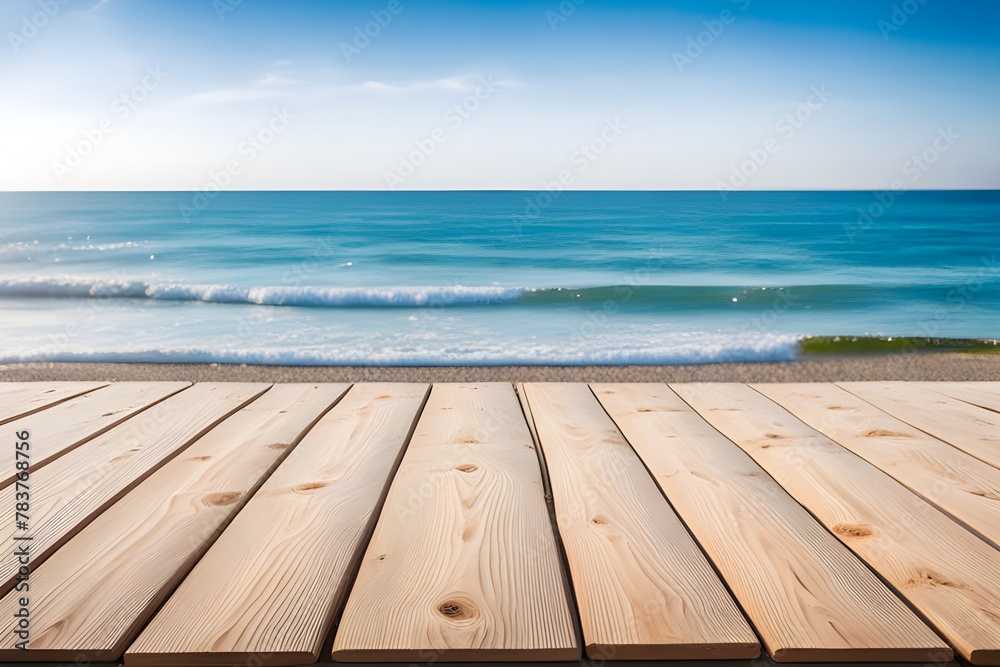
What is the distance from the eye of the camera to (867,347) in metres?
7.82

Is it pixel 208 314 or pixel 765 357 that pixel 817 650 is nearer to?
pixel 765 357

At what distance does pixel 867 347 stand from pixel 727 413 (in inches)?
268

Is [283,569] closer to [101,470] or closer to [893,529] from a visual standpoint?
[101,470]

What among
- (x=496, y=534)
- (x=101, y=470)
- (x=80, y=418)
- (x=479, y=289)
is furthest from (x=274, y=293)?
(x=496, y=534)

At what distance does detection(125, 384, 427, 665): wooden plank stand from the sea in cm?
498

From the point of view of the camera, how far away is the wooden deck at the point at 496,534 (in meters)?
0.94

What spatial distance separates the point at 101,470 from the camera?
157cm

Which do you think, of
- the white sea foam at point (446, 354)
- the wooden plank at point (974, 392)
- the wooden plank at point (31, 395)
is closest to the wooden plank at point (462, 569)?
the wooden plank at point (31, 395)

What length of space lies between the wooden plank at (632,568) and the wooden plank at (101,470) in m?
0.98

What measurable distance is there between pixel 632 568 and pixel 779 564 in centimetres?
27

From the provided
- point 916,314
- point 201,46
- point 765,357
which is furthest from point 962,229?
point 201,46

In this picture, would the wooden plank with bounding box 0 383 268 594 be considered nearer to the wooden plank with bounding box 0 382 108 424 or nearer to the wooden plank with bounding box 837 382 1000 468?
the wooden plank with bounding box 0 382 108 424

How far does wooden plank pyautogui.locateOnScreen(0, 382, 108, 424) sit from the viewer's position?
209 cm

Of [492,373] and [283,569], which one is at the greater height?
[283,569]
